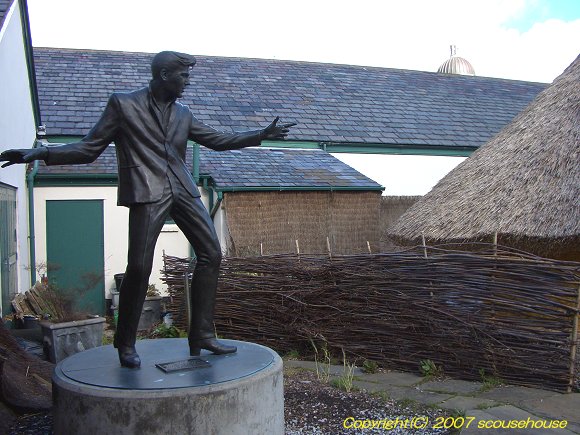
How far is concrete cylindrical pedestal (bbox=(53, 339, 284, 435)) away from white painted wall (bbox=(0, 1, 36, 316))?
4.49m

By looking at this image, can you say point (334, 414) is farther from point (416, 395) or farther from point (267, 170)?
point (267, 170)

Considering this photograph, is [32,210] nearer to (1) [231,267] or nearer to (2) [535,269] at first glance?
(1) [231,267]

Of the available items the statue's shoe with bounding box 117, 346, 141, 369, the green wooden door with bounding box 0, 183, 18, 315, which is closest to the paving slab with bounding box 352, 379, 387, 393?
the statue's shoe with bounding box 117, 346, 141, 369

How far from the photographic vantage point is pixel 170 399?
11.2 feet

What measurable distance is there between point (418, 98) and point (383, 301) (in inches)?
453

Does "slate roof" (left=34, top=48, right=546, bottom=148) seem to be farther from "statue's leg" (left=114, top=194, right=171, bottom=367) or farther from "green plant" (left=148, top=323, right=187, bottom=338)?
"statue's leg" (left=114, top=194, right=171, bottom=367)

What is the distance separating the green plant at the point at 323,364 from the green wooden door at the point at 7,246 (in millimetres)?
3815

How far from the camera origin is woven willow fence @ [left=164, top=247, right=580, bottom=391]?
5504 millimetres

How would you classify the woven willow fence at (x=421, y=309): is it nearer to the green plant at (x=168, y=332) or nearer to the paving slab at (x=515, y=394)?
the paving slab at (x=515, y=394)

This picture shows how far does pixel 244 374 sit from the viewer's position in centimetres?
375

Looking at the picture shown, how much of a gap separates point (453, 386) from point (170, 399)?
125 inches

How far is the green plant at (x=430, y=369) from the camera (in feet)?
19.9

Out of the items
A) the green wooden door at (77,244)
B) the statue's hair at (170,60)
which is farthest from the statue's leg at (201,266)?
the green wooden door at (77,244)

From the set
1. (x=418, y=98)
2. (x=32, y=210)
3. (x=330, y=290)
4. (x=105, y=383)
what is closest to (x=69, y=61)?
(x=32, y=210)
